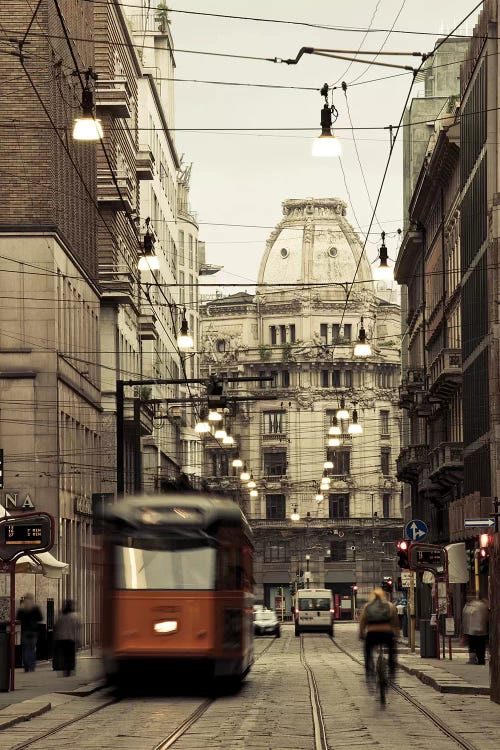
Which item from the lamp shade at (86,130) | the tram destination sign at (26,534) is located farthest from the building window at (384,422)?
the lamp shade at (86,130)

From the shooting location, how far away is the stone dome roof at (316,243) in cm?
15350

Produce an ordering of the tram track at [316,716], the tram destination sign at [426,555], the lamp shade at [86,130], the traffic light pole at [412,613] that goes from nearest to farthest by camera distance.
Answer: the tram track at [316,716] → the lamp shade at [86,130] → the tram destination sign at [426,555] → the traffic light pole at [412,613]

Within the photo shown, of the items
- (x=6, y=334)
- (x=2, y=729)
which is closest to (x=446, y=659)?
(x=6, y=334)

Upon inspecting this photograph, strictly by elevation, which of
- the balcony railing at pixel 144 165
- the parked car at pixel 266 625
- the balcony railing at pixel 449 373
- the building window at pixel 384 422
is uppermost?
the balcony railing at pixel 144 165

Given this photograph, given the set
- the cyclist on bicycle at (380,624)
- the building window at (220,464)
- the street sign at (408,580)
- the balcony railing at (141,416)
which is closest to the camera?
the cyclist on bicycle at (380,624)

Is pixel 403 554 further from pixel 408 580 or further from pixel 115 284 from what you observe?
Result: pixel 115 284

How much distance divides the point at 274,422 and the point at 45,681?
4530 inches

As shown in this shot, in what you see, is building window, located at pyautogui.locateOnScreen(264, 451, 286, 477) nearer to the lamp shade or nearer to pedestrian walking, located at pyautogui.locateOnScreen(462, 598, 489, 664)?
pedestrian walking, located at pyautogui.locateOnScreen(462, 598, 489, 664)

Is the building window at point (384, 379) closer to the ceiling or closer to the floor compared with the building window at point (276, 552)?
closer to the ceiling

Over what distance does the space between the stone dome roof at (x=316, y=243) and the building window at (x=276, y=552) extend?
22.4 metres

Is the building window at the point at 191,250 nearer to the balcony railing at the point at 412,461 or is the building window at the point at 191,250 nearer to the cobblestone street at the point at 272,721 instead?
the balcony railing at the point at 412,461

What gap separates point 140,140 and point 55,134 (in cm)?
3697

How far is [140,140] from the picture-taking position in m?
90.7

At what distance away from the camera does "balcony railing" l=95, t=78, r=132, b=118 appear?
220 feet
